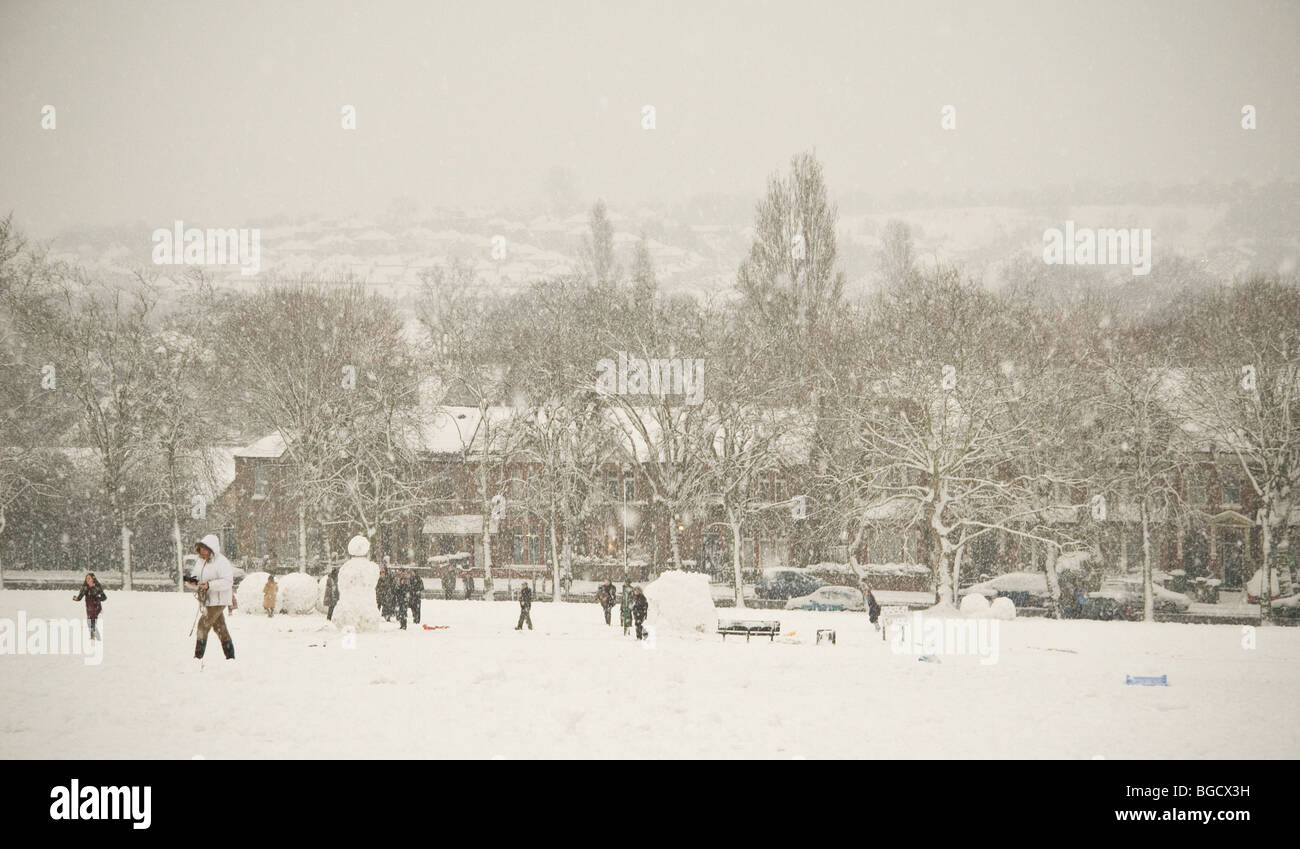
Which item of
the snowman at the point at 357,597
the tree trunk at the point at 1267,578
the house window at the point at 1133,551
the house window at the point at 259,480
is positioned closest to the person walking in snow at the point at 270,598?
the snowman at the point at 357,597

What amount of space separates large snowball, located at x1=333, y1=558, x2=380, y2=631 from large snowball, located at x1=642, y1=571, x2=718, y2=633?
7.85 metres

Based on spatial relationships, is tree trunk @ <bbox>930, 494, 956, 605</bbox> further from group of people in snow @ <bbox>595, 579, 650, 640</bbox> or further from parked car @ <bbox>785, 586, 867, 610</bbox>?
group of people in snow @ <bbox>595, 579, 650, 640</bbox>

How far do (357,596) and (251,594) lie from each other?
23.9ft

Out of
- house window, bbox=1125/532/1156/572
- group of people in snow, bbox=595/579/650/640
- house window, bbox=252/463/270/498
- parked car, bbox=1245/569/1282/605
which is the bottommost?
parked car, bbox=1245/569/1282/605

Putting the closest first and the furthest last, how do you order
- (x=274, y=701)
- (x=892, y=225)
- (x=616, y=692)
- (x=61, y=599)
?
(x=274, y=701) < (x=616, y=692) < (x=61, y=599) < (x=892, y=225)

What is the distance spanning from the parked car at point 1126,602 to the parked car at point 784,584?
1285 cm

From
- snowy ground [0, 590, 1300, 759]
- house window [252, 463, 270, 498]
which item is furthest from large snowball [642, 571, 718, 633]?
house window [252, 463, 270, 498]

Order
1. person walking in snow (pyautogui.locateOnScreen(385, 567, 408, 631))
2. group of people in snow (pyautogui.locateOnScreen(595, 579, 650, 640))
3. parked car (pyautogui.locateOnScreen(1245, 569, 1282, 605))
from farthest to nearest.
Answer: parked car (pyautogui.locateOnScreen(1245, 569, 1282, 605)), person walking in snow (pyautogui.locateOnScreen(385, 567, 408, 631)), group of people in snow (pyautogui.locateOnScreen(595, 579, 650, 640))

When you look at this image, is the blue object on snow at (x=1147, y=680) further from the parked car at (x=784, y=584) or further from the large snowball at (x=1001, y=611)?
the parked car at (x=784, y=584)

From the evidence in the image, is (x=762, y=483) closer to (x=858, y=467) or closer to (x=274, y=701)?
(x=858, y=467)

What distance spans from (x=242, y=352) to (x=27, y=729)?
128 feet

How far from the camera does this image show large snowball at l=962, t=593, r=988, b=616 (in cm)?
3369

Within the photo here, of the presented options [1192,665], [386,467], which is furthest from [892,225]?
[1192,665]

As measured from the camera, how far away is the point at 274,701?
1574cm
